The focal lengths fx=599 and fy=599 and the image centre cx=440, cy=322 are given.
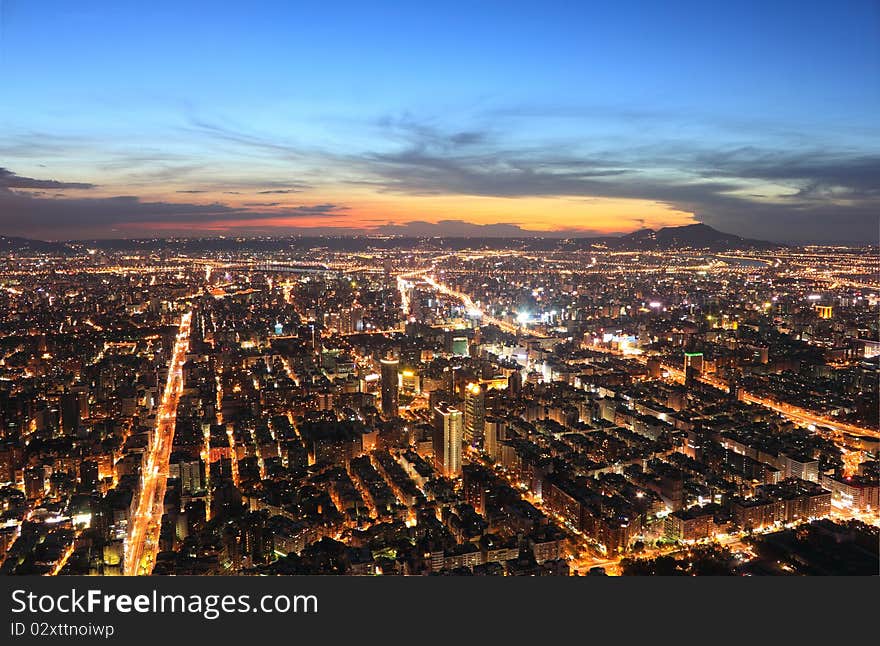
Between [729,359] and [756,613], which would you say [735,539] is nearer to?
[756,613]

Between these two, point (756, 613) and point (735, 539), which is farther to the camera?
point (735, 539)

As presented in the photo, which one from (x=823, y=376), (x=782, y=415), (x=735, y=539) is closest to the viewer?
(x=735, y=539)

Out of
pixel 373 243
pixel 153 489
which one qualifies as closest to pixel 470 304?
pixel 373 243

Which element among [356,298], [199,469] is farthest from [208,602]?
[356,298]

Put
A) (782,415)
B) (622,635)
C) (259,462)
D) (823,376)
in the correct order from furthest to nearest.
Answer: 1. (823,376)
2. (782,415)
3. (259,462)
4. (622,635)

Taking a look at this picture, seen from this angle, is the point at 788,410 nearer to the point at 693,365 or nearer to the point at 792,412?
the point at 792,412

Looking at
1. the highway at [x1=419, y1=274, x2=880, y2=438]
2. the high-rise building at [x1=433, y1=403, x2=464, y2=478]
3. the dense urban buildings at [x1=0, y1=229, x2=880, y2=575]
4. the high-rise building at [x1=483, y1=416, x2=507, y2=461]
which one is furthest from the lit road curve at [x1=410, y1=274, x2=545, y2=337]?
the high-rise building at [x1=433, y1=403, x2=464, y2=478]

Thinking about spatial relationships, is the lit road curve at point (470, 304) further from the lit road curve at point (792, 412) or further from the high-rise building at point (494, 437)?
the high-rise building at point (494, 437)

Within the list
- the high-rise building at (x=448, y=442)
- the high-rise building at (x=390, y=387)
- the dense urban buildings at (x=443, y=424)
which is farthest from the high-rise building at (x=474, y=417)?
the high-rise building at (x=390, y=387)

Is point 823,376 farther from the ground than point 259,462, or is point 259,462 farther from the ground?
point 823,376
